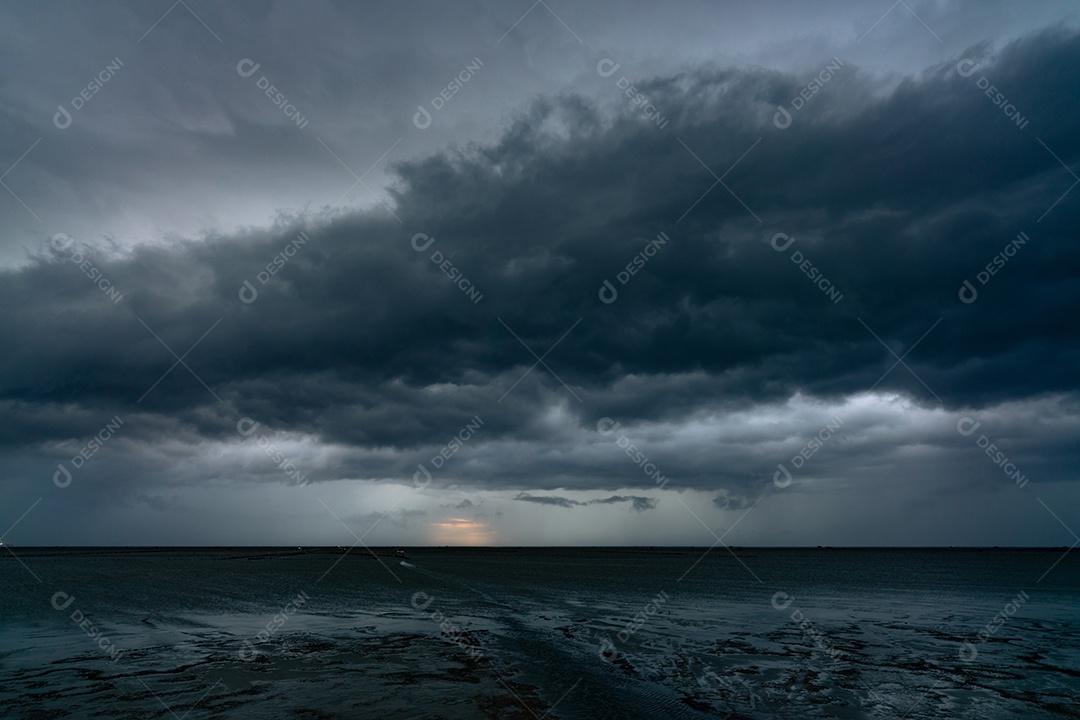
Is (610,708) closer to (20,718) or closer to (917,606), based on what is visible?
(20,718)

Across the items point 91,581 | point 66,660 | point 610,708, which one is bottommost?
point 91,581

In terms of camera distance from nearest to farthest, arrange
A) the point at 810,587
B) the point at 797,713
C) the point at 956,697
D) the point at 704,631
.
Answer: the point at 797,713 → the point at 956,697 → the point at 704,631 → the point at 810,587

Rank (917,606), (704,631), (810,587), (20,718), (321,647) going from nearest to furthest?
(20,718)
(321,647)
(704,631)
(917,606)
(810,587)

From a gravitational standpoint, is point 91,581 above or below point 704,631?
below

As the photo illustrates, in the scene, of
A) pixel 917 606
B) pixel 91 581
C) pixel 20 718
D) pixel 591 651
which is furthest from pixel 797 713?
pixel 91 581

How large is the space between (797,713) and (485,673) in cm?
976

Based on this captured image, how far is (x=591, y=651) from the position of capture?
24.5m

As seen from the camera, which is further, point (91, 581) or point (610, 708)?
point (91, 581)

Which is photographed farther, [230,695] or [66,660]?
[66,660]

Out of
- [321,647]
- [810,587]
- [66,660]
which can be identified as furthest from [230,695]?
[810,587]

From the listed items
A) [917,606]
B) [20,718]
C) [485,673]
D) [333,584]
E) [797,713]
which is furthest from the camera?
[333,584]

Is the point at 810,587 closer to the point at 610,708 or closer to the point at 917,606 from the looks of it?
the point at 917,606

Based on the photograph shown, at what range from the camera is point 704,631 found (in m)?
30.1

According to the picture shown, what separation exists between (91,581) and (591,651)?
185 feet
